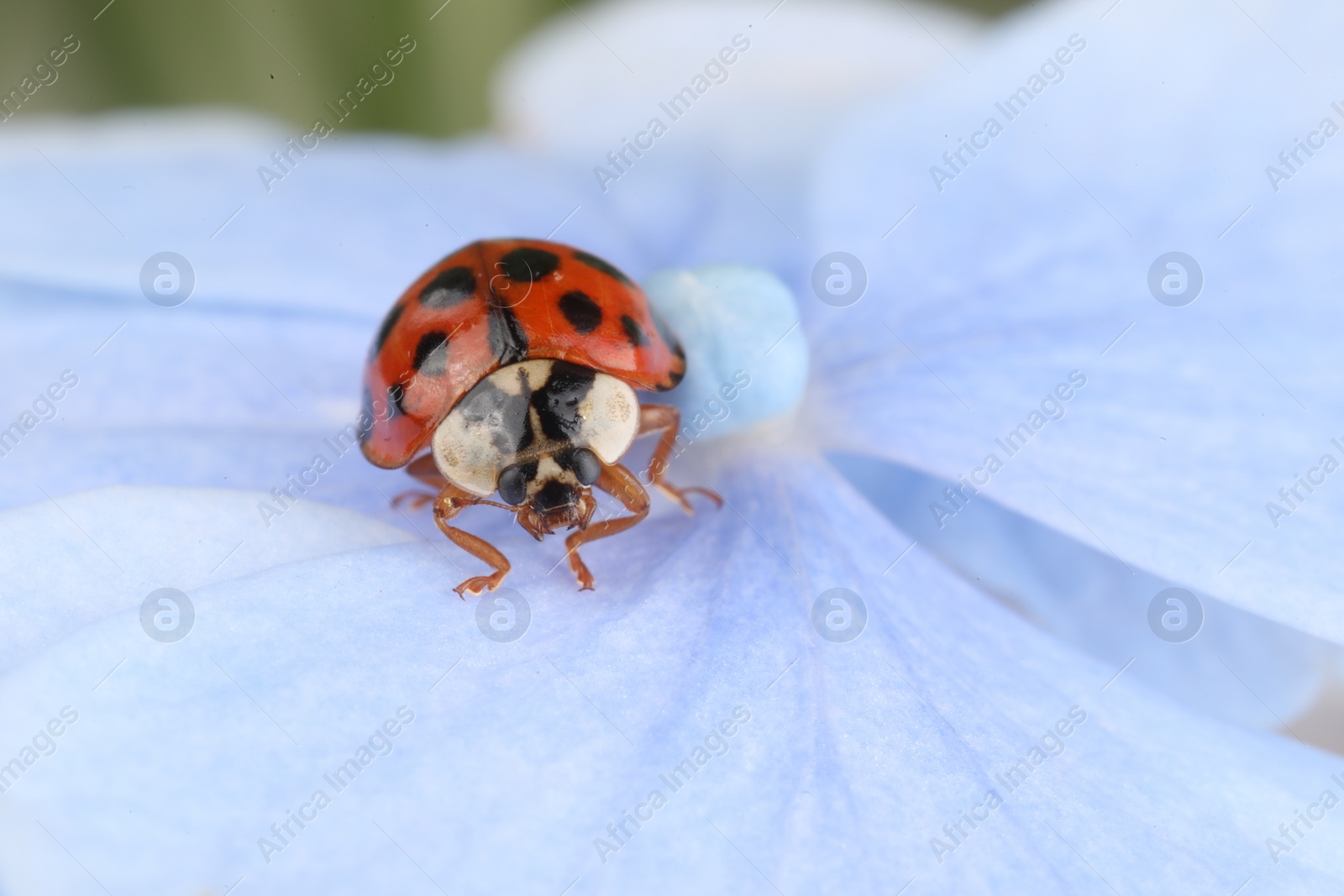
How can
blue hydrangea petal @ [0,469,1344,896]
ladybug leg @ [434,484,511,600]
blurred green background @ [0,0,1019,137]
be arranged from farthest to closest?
blurred green background @ [0,0,1019,137] < ladybug leg @ [434,484,511,600] < blue hydrangea petal @ [0,469,1344,896]

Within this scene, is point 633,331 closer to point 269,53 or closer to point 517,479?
point 517,479

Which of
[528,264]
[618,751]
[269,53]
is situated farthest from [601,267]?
[269,53]

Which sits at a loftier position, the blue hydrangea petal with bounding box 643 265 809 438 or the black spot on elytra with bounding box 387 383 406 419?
the blue hydrangea petal with bounding box 643 265 809 438

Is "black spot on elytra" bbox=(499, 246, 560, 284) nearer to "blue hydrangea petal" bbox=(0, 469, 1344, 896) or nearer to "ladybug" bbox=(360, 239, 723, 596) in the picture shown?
"ladybug" bbox=(360, 239, 723, 596)

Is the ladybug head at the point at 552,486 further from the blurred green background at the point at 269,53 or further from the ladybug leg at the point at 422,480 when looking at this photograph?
the blurred green background at the point at 269,53

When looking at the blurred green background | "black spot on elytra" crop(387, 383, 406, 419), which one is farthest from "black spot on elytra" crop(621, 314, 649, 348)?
the blurred green background

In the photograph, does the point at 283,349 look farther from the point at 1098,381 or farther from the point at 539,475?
the point at 1098,381

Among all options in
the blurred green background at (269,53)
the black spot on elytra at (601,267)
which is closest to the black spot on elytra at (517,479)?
the black spot on elytra at (601,267)
